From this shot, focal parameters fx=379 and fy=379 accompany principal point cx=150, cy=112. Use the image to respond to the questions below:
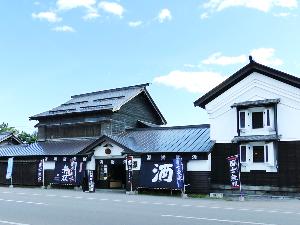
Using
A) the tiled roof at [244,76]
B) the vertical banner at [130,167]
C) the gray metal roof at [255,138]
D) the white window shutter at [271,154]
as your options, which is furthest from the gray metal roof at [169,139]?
the white window shutter at [271,154]

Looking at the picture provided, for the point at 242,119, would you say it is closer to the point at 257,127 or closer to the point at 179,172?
the point at 257,127

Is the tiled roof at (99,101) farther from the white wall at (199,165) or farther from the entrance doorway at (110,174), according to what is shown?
the white wall at (199,165)

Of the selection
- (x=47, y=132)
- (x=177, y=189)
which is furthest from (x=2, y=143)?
(x=177, y=189)

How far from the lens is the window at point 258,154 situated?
2248cm

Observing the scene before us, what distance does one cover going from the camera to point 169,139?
26.9m

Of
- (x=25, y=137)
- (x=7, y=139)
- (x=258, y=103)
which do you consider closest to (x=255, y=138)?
(x=258, y=103)

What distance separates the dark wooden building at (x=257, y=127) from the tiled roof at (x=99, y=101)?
962 centimetres

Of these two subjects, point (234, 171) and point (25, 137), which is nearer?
point (234, 171)

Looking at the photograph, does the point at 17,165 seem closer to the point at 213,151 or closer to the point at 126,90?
the point at 126,90

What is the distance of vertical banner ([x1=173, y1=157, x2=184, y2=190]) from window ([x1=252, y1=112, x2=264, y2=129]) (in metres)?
4.95

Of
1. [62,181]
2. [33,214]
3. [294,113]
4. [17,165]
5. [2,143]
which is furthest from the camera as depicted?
[2,143]

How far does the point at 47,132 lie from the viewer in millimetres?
34625

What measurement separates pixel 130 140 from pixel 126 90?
784cm

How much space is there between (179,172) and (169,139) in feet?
14.4
